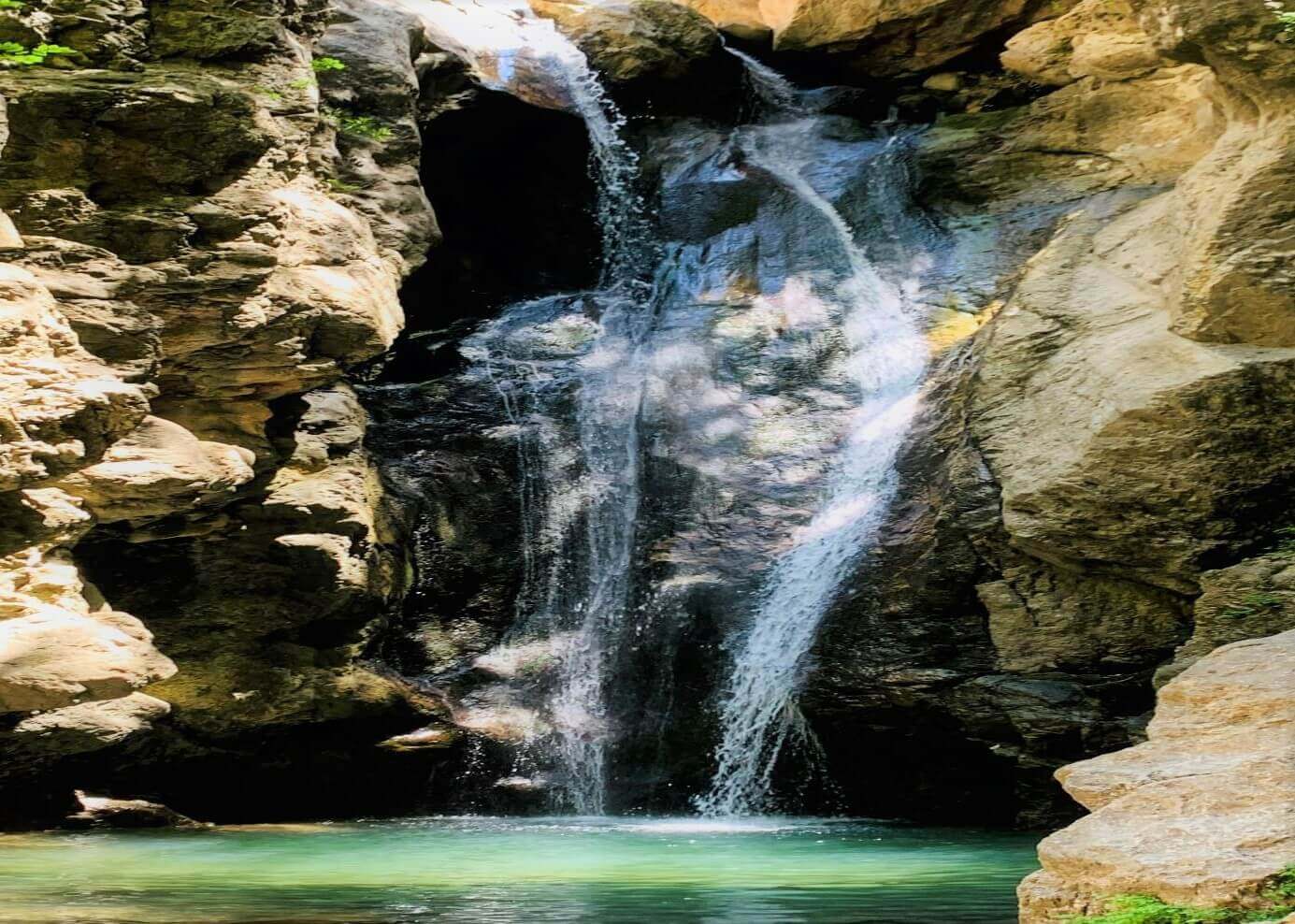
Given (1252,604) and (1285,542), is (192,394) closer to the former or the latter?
(1252,604)

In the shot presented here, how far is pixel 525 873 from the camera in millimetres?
8383

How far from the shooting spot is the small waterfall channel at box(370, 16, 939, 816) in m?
13.5

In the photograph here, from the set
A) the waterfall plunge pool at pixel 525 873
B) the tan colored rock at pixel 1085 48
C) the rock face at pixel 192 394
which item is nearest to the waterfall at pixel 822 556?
the waterfall plunge pool at pixel 525 873

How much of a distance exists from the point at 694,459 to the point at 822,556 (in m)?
2.20

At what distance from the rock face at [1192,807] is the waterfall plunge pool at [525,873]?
1.23 meters

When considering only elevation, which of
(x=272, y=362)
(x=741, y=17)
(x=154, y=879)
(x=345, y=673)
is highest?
(x=741, y=17)

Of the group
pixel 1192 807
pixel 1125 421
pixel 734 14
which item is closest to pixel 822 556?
pixel 1125 421

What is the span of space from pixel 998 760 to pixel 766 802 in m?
2.28

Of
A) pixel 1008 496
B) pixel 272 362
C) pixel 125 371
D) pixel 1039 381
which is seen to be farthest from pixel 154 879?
pixel 1039 381

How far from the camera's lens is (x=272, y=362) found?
1109cm

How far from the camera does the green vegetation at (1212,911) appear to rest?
13.4 ft

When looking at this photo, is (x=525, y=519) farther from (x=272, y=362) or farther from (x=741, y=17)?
(x=741, y=17)

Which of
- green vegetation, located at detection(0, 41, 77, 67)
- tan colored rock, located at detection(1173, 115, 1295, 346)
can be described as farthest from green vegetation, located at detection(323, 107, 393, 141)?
tan colored rock, located at detection(1173, 115, 1295, 346)

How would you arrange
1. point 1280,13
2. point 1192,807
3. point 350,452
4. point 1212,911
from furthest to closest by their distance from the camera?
point 350,452 < point 1280,13 < point 1192,807 < point 1212,911
